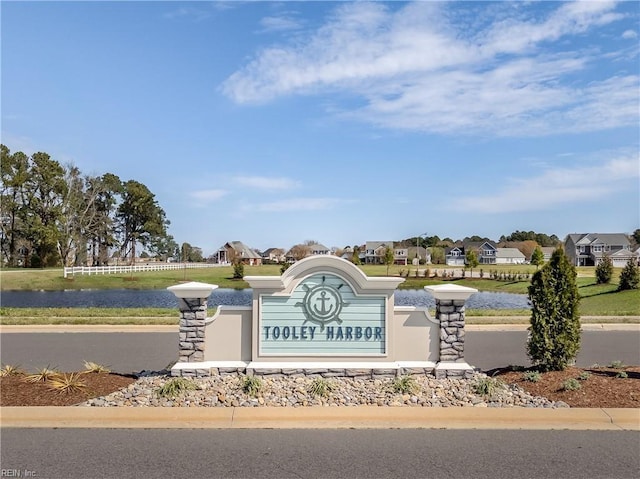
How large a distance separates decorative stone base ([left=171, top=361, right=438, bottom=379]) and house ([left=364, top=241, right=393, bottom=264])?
292ft

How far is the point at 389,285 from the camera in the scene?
27.4 feet

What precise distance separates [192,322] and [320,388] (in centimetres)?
235

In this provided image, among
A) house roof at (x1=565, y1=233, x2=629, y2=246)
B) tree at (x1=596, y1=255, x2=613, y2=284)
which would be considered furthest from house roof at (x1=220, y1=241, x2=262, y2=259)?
tree at (x1=596, y1=255, x2=613, y2=284)

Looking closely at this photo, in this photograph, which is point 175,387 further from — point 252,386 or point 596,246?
point 596,246

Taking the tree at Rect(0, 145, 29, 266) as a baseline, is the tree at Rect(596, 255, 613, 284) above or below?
below

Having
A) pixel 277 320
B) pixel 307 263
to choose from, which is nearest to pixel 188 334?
pixel 277 320

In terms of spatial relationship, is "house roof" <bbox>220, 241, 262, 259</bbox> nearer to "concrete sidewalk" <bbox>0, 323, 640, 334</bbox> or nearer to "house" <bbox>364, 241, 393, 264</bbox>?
"house" <bbox>364, 241, 393, 264</bbox>

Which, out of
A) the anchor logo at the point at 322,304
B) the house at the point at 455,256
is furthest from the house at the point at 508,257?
the anchor logo at the point at 322,304

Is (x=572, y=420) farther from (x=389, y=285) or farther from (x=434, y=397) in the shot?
(x=389, y=285)

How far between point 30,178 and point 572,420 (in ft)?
234

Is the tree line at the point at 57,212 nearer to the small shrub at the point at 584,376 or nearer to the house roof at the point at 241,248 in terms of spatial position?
the house roof at the point at 241,248

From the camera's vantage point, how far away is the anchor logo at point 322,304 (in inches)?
330

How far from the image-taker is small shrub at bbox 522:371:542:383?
7.91 m

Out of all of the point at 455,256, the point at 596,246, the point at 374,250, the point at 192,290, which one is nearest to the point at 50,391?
the point at 192,290
